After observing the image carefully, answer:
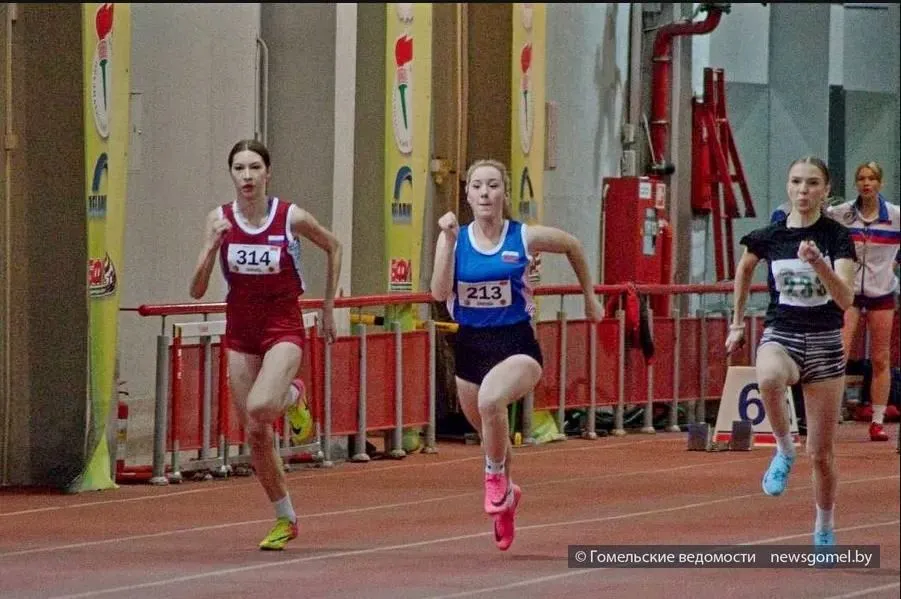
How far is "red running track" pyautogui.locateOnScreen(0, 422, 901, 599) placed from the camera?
8.83 metres

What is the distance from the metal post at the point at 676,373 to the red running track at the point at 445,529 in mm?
1729

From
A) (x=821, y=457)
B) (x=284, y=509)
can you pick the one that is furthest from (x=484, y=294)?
(x=821, y=457)

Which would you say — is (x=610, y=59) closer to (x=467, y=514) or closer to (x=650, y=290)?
(x=650, y=290)

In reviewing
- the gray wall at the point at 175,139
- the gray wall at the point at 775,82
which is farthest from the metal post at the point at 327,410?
the gray wall at the point at 775,82

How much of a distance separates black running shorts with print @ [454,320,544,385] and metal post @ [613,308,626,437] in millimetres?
7218

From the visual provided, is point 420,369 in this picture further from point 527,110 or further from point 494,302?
point 494,302

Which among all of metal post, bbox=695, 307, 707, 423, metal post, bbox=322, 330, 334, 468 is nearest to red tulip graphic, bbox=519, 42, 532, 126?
metal post, bbox=695, 307, 707, 423

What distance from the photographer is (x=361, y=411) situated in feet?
48.2

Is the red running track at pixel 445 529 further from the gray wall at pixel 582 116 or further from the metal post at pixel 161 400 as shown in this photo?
the gray wall at pixel 582 116

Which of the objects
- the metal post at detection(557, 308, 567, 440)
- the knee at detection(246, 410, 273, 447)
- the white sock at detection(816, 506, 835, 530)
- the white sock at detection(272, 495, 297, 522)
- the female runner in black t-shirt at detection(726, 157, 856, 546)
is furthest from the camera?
the metal post at detection(557, 308, 567, 440)

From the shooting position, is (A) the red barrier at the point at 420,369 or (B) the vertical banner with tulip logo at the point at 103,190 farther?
(A) the red barrier at the point at 420,369

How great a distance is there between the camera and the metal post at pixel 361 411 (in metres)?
14.6

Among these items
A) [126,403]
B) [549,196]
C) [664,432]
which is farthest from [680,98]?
[126,403]

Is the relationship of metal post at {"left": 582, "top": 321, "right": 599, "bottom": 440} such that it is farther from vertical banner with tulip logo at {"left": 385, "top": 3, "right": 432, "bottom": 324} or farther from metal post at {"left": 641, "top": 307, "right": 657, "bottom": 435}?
vertical banner with tulip logo at {"left": 385, "top": 3, "right": 432, "bottom": 324}
